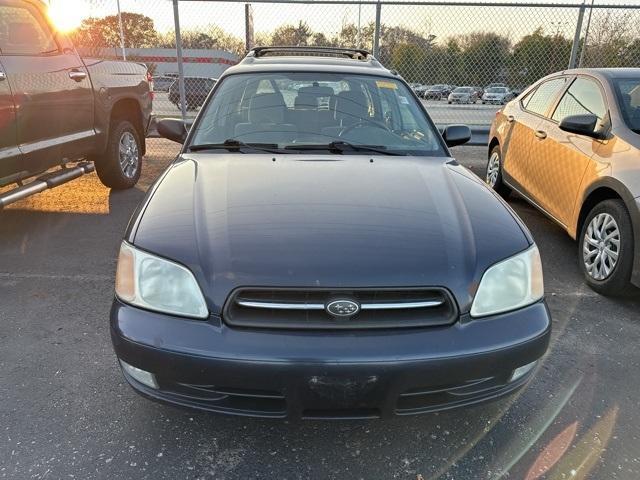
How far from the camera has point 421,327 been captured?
185 centimetres

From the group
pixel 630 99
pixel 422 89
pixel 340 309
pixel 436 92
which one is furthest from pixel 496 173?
Result: pixel 340 309

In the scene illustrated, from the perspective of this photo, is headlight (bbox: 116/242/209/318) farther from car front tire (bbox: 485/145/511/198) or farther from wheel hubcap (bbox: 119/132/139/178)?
car front tire (bbox: 485/145/511/198)

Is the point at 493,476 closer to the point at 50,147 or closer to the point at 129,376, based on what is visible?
the point at 129,376

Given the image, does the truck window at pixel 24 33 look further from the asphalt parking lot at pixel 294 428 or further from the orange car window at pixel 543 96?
the orange car window at pixel 543 96

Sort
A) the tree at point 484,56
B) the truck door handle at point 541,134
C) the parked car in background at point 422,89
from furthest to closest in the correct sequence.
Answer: the parked car in background at point 422,89 < the tree at point 484,56 < the truck door handle at point 541,134

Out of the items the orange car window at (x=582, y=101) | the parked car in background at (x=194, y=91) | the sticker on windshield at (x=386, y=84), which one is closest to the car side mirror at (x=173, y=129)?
the sticker on windshield at (x=386, y=84)

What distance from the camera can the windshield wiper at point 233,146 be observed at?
2.97 meters

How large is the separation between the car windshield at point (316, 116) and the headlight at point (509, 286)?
1166 mm

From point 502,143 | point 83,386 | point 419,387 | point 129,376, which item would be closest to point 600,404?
point 419,387

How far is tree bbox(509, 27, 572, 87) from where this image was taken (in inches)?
344

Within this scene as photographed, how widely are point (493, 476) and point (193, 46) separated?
396 inches

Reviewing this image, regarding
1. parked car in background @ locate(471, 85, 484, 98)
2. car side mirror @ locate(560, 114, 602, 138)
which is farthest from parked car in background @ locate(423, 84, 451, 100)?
car side mirror @ locate(560, 114, 602, 138)

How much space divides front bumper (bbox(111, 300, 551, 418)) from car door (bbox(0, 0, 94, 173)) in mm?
3138

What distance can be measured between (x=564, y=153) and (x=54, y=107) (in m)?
4.40
